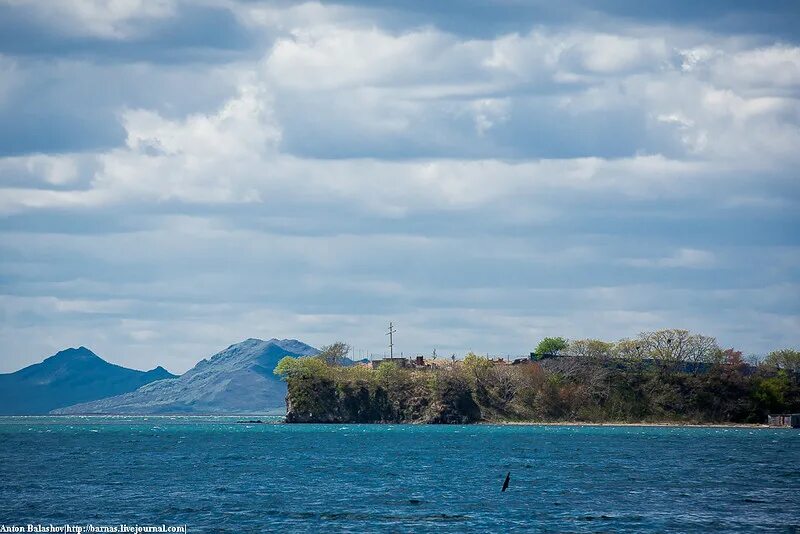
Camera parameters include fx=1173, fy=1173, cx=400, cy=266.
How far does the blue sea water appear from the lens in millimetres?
68875

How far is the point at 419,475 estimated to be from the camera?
10219 cm

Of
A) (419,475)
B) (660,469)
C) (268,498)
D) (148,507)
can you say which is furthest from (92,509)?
(660,469)

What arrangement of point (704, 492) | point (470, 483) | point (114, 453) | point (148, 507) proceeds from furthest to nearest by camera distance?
1. point (114, 453)
2. point (470, 483)
3. point (704, 492)
4. point (148, 507)

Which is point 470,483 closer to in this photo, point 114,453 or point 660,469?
point 660,469

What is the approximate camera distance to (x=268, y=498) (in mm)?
81875

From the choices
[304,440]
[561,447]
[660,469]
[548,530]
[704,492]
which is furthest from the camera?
[304,440]

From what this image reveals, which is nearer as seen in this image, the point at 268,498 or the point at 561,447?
the point at 268,498

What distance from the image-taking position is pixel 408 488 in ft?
295

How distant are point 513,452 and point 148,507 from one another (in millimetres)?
72630

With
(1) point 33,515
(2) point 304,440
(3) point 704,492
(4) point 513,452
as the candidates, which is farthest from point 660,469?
(2) point 304,440

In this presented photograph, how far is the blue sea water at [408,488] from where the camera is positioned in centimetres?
6888

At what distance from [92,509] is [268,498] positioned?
43.1 feet

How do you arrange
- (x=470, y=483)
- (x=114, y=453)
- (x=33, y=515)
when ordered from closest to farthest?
(x=33, y=515) < (x=470, y=483) < (x=114, y=453)

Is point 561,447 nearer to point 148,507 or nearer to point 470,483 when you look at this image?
point 470,483
